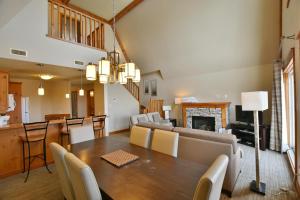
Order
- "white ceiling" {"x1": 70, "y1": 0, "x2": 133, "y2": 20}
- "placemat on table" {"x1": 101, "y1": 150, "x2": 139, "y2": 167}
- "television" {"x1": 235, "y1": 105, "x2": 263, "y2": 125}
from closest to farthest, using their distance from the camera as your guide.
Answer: "placemat on table" {"x1": 101, "y1": 150, "x2": 139, "y2": 167} < "television" {"x1": 235, "y1": 105, "x2": 263, "y2": 125} < "white ceiling" {"x1": 70, "y1": 0, "x2": 133, "y2": 20}

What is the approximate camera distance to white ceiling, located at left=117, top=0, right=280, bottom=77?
13.0ft

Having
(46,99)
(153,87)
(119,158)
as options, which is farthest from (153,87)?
(119,158)

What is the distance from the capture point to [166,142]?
85.0 inches

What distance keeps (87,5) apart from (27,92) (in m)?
4.38

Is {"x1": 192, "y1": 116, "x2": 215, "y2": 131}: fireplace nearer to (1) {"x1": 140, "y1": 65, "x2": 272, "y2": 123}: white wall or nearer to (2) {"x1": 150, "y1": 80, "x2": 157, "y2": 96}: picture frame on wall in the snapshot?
(1) {"x1": 140, "y1": 65, "x2": 272, "y2": 123}: white wall

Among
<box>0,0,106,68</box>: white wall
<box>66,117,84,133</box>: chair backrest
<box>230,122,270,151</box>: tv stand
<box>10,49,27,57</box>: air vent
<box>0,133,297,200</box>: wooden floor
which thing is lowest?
<box>0,133,297,200</box>: wooden floor

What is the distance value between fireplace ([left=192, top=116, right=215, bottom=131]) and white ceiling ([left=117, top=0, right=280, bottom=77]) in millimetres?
1866

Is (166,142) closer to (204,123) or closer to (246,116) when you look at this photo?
(246,116)

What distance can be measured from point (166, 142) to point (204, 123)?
424 cm

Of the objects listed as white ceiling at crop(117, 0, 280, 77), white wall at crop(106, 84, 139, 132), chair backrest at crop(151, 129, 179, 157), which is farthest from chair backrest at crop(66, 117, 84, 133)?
white ceiling at crop(117, 0, 280, 77)

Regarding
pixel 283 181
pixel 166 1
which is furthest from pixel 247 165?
pixel 166 1

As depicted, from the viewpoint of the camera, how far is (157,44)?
600 centimetres

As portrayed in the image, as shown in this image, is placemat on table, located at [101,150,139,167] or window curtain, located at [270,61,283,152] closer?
placemat on table, located at [101,150,139,167]

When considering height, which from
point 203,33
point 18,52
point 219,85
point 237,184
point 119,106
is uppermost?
point 203,33
